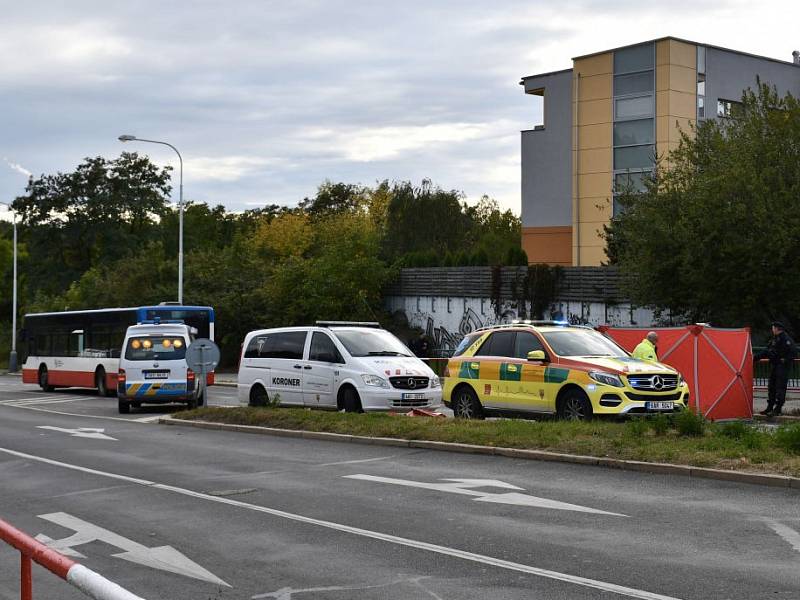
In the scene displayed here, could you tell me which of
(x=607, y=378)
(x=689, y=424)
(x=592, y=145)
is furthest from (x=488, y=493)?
(x=592, y=145)

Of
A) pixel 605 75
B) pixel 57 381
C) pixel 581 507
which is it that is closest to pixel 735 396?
pixel 581 507

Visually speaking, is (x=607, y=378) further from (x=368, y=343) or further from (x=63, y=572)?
(x=63, y=572)

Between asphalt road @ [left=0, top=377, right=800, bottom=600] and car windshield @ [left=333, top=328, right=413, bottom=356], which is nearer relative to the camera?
asphalt road @ [left=0, top=377, right=800, bottom=600]

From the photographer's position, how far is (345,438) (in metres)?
17.7

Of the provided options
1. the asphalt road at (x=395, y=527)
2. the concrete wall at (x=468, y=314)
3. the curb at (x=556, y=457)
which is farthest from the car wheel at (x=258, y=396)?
the concrete wall at (x=468, y=314)

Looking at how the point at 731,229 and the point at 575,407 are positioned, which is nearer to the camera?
the point at 575,407

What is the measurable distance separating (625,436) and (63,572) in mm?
11048

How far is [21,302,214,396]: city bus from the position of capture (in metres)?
35.7

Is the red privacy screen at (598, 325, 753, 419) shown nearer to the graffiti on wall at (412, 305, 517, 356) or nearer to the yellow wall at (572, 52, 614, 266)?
the graffiti on wall at (412, 305, 517, 356)

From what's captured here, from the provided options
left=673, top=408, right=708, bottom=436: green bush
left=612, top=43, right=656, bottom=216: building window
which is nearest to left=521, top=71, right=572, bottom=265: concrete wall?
left=612, top=43, right=656, bottom=216: building window

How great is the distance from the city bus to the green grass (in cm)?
1604

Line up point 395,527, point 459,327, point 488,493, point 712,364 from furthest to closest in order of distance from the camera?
point 459,327 < point 712,364 < point 488,493 < point 395,527

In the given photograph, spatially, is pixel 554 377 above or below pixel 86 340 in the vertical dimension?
below

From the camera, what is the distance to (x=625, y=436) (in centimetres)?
1449
